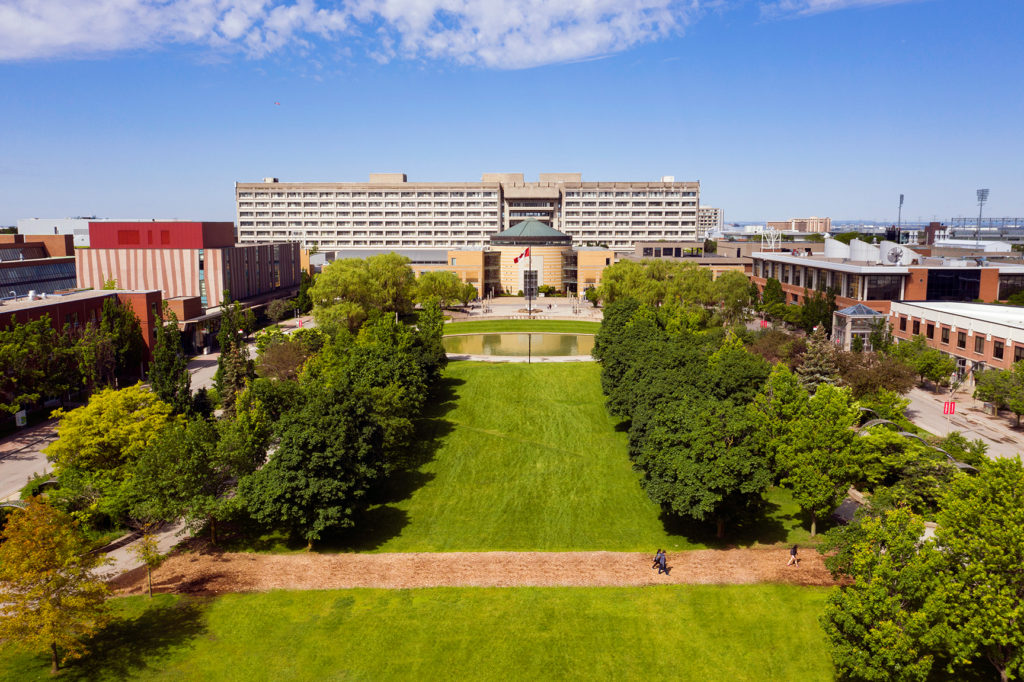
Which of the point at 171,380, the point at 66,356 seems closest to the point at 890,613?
the point at 171,380

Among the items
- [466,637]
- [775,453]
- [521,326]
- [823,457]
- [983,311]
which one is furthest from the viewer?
[521,326]

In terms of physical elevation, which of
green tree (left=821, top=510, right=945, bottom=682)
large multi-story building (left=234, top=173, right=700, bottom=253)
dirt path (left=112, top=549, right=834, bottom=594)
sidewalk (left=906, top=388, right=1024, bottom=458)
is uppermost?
large multi-story building (left=234, top=173, right=700, bottom=253)

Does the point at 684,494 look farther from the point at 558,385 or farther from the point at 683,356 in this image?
the point at 558,385

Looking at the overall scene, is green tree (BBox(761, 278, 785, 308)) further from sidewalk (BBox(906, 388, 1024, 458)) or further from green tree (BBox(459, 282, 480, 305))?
green tree (BBox(459, 282, 480, 305))

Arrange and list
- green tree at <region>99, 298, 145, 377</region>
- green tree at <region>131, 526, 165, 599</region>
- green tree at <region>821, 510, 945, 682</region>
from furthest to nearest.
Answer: green tree at <region>99, 298, 145, 377</region>
green tree at <region>131, 526, 165, 599</region>
green tree at <region>821, 510, 945, 682</region>

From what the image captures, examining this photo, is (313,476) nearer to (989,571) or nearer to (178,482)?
(178,482)

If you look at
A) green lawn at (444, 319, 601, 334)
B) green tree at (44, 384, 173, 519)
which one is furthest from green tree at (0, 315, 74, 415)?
green lawn at (444, 319, 601, 334)
